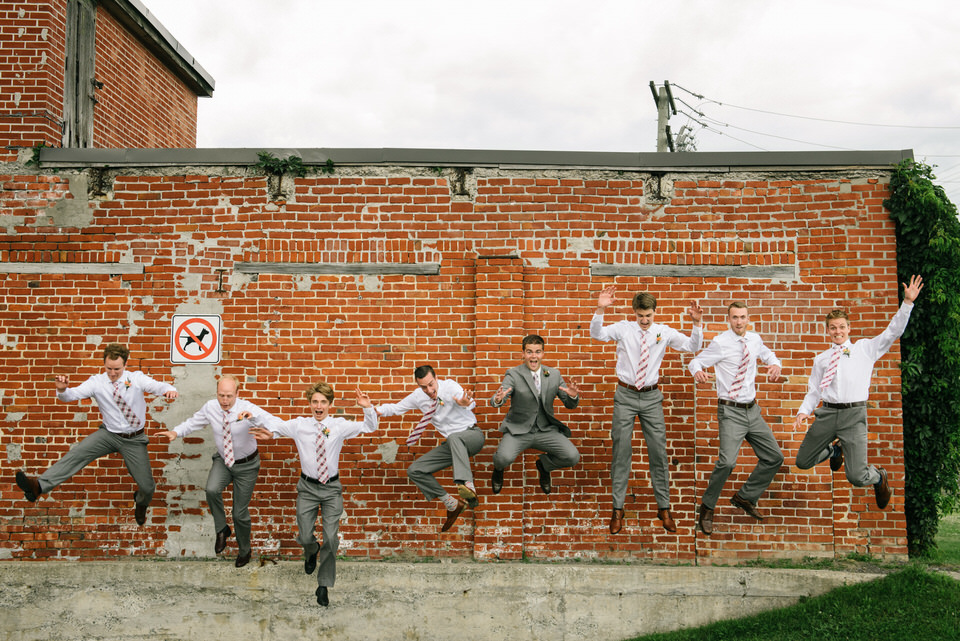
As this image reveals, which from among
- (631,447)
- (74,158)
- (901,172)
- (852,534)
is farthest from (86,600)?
(901,172)

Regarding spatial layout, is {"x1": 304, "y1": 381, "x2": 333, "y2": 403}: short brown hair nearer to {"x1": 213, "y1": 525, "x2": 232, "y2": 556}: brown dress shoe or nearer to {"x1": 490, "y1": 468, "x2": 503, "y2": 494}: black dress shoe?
{"x1": 213, "y1": 525, "x2": 232, "y2": 556}: brown dress shoe

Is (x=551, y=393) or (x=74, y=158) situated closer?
(x=551, y=393)

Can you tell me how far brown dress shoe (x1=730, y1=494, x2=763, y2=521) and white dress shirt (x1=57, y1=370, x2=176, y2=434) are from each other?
5.82 m

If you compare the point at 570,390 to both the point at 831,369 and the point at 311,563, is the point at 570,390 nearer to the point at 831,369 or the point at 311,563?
the point at 831,369

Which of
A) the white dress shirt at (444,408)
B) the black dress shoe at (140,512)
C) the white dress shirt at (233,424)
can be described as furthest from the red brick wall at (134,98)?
the white dress shirt at (444,408)

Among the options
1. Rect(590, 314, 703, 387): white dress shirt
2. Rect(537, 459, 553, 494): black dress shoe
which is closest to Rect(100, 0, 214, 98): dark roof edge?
Rect(590, 314, 703, 387): white dress shirt

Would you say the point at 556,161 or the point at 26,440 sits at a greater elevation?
the point at 556,161

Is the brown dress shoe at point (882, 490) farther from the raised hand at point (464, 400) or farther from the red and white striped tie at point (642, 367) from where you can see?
the raised hand at point (464, 400)

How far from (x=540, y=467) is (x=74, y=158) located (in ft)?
20.1

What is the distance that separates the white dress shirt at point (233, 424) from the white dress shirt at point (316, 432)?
0.11 meters

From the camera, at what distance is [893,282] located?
7949mm

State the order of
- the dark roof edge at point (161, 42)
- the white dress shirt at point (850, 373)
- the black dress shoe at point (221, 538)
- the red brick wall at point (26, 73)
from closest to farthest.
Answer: the white dress shirt at point (850, 373) → the black dress shoe at point (221, 538) → the red brick wall at point (26, 73) → the dark roof edge at point (161, 42)

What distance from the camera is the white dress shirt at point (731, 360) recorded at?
7.45 meters

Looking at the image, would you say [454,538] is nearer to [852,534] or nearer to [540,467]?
[540,467]
